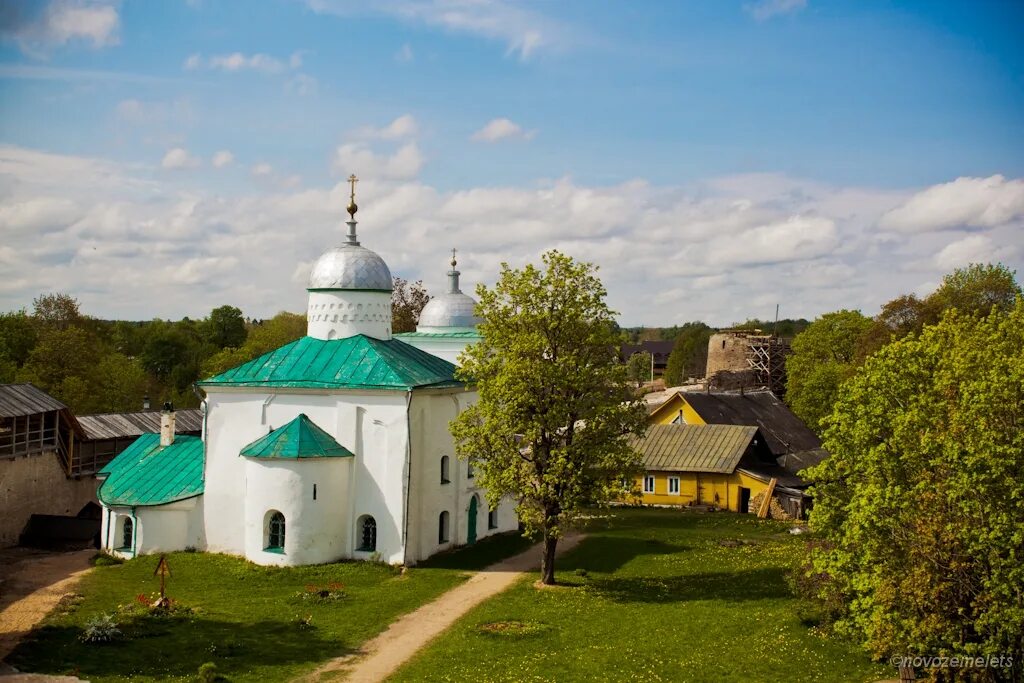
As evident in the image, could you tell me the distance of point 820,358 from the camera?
63844 millimetres

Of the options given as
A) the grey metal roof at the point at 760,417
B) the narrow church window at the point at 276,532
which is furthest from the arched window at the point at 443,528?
the grey metal roof at the point at 760,417

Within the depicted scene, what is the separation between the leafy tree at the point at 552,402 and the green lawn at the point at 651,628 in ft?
8.07

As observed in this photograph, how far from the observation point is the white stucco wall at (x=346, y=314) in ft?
109

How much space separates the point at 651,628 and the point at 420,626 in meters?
5.46

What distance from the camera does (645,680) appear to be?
19359mm

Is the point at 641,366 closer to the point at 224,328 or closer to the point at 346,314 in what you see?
the point at 224,328

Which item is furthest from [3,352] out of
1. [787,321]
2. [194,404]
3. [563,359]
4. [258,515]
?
[787,321]

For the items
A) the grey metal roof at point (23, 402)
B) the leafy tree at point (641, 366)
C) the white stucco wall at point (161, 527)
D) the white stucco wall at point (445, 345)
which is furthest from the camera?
the leafy tree at point (641, 366)

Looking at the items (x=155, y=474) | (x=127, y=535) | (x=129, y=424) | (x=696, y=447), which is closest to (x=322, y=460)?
(x=155, y=474)

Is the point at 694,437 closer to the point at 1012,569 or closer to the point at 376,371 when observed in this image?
the point at 376,371

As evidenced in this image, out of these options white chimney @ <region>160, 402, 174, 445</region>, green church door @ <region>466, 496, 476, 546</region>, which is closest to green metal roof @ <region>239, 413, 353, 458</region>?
white chimney @ <region>160, 402, 174, 445</region>

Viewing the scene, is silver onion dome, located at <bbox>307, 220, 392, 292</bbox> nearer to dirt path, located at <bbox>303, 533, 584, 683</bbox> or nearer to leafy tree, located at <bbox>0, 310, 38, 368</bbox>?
dirt path, located at <bbox>303, 533, 584, 683</bbox>

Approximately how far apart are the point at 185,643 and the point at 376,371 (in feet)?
35.2

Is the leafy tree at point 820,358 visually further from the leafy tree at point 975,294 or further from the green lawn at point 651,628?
the green lawn at point 651,628
